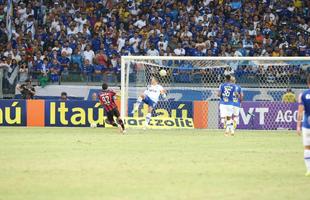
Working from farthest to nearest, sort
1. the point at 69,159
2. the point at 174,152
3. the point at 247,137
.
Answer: the point at 247,137 → the point at 174,152 → the point at 69,159

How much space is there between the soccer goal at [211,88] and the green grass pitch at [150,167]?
13.9ft

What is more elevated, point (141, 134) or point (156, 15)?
point (156, 15)

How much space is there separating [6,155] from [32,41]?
1703 cm

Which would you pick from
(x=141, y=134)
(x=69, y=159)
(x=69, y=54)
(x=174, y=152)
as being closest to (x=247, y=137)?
(x=141, y=134)

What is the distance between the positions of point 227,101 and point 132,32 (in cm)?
1025

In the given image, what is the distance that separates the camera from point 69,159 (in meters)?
17.2

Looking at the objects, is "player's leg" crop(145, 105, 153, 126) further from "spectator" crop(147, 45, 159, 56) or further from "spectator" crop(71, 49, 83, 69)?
"spectator" crop(71, 49, 83, 69)

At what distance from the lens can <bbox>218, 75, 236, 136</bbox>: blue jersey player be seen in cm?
2506

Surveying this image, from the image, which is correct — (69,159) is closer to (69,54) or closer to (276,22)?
(69,54)

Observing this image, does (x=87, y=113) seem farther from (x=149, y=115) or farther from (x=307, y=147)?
(x=307, y=147)

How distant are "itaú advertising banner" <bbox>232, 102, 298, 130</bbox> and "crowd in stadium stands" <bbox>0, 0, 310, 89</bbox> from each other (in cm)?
389

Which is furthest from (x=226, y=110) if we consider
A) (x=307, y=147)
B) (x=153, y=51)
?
(x=307, y=147)

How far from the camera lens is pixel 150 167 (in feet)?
51.6

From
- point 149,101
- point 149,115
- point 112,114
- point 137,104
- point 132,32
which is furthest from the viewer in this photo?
point 132,32
